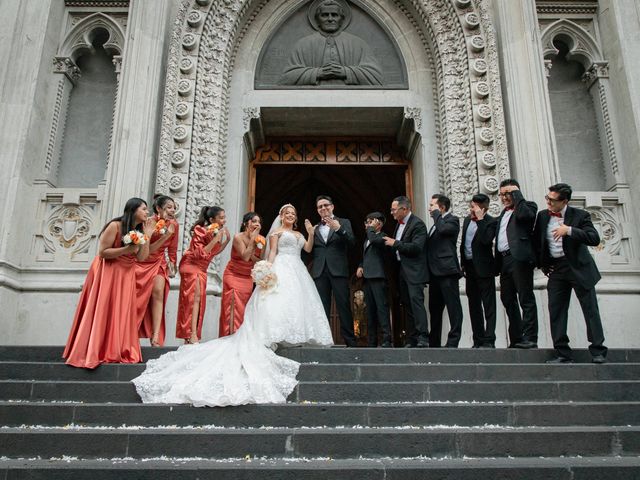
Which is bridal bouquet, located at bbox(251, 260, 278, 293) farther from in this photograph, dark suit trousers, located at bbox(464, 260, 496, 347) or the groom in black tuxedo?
dark suit trousers, located at bbox(464, 260, 496, 347)

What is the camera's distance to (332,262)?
25.1 ft

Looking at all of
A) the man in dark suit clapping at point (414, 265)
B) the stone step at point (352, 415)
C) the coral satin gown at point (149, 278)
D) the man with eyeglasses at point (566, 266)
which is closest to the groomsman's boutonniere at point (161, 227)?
the coral satin gown at point (149, 278)

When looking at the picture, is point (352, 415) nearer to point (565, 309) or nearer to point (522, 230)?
point (565, 309)

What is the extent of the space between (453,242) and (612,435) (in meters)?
3.45

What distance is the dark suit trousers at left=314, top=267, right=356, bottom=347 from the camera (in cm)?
745

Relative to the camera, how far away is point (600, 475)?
3.61m

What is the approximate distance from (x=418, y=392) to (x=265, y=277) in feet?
8.10

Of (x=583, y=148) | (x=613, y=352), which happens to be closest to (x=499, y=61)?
(x=583, y=148)

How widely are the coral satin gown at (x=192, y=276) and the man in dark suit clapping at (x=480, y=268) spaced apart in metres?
3.54

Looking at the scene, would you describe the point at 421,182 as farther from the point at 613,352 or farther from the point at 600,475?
the point at 600,475

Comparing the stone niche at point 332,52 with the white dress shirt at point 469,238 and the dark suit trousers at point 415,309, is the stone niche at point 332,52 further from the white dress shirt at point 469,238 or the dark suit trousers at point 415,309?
the dark suit trousers at point 415,309

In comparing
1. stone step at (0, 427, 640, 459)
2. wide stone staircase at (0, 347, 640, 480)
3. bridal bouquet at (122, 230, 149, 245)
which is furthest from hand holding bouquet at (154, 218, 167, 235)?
stone step at (0, 427, 640, 459)

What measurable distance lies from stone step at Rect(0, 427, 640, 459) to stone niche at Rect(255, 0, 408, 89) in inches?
308

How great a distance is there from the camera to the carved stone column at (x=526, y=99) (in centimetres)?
884
